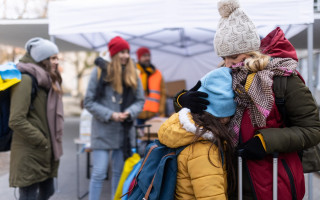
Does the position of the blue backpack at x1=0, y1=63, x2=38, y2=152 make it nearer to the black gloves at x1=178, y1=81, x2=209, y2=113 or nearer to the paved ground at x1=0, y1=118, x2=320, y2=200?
the black gloves at x1=178, y1=81, x2=209, y2=113

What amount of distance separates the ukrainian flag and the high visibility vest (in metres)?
3.20

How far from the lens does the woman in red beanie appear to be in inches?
125

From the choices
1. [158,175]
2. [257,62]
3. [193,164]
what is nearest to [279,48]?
[257,62]

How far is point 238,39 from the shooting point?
5.34 feet

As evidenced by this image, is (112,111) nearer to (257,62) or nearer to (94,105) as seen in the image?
(94,105)

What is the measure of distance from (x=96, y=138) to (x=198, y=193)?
6.37ft

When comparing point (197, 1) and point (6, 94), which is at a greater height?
point (197, 1)

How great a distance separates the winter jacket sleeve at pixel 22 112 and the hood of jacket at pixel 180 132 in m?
1.31

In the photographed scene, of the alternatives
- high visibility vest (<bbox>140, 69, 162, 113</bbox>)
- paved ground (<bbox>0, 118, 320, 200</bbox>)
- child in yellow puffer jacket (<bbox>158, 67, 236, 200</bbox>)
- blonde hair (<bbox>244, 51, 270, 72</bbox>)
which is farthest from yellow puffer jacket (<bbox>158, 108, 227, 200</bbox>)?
high visibility vest (<bbox>140, 69, 162, 113</bbox>)

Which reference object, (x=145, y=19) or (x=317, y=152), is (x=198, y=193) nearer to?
(x=317, y=152)

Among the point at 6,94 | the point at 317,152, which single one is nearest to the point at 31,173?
the point at 6,94

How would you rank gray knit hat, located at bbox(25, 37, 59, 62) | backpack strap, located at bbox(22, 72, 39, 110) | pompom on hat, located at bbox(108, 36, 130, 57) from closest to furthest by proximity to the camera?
backpack strap, located at bbox(22, 72, 39, 110) < gray knit hat, located at bbox(25, 37, 59, 62) < pompom on hat, located at bbox(108, 36, 130, 57)

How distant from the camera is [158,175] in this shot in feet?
5.12

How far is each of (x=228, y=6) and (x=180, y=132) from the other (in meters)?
0.70
